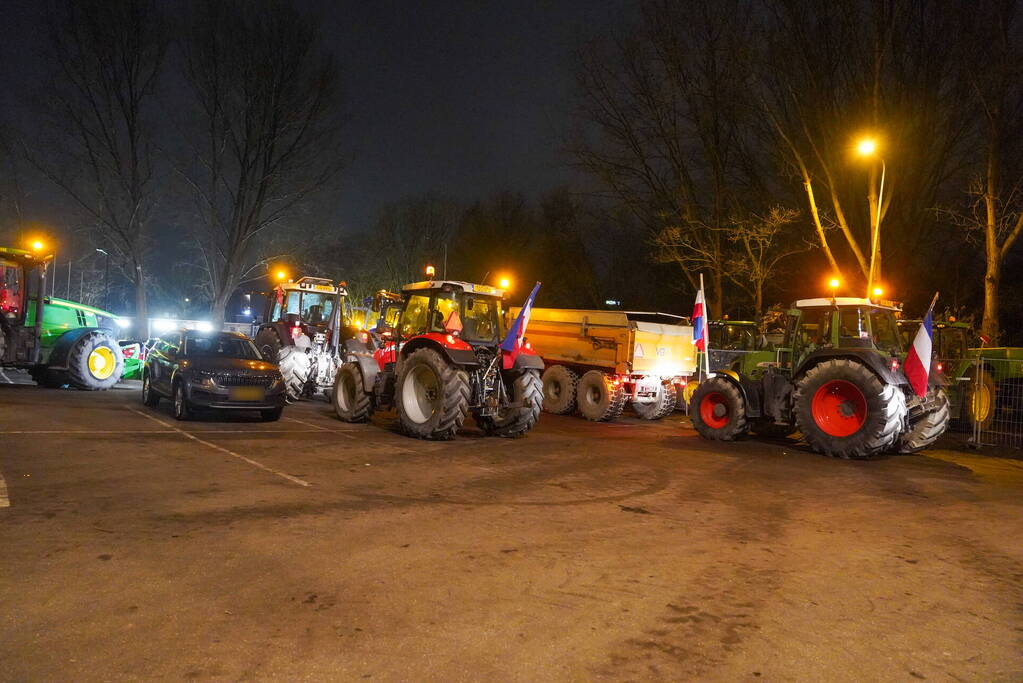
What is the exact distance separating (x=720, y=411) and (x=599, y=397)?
11.3 feet

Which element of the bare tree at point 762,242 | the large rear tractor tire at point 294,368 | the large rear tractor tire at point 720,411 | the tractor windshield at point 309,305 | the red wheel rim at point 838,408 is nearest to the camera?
the red wheel rim at point 838,408

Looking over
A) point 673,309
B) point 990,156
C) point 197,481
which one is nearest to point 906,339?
point 990,156

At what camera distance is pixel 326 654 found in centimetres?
385

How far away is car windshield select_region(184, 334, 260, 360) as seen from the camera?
1353cm

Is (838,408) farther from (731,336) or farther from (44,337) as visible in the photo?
(44,337)

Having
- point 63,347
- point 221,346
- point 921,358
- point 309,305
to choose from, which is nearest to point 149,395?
point 221,346

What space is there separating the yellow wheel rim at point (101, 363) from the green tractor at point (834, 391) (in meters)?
13.3

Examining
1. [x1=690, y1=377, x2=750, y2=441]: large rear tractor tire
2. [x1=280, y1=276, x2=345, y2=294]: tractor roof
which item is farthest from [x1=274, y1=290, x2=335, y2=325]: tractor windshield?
[x1=690, y1=377, x2=750, y2=441]: large rear tractor tire

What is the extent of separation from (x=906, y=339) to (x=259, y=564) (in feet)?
45.6

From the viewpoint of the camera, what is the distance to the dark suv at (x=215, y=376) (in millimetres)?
12336

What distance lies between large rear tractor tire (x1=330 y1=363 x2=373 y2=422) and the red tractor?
0.04 meters

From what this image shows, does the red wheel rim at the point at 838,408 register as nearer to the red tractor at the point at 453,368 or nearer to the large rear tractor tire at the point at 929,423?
the large rear tractor tire at the point at 929,423

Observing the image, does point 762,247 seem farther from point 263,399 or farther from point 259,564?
point 259,564

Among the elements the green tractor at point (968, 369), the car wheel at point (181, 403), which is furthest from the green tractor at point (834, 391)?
the car wheel at point (181, 403)
